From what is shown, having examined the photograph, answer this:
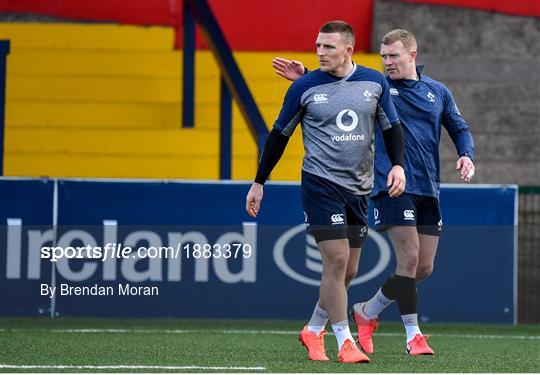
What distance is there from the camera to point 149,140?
48.3ft

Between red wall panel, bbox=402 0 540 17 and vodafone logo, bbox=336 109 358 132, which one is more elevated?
red wall panel, bbox=402 0 540 17

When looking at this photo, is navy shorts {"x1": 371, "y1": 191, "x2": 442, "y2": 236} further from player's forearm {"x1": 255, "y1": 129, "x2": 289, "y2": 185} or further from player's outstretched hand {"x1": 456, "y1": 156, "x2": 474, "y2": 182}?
player's forearm {"x1": 255, "y1": 129, "x2": 289, "y2": 185}

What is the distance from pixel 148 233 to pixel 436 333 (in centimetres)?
244

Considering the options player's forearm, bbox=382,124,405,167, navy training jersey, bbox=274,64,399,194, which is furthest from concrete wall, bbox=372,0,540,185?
navy training jersey, bbox=274,64,399,194

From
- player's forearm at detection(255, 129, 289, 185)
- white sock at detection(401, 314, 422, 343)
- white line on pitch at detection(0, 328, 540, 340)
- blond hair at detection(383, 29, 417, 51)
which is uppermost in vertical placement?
blond hair at detection(383, 29, 417, 51)

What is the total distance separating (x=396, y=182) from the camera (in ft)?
24.0

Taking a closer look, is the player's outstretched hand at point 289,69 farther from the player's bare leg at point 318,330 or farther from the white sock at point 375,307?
the white sock at point 375,307

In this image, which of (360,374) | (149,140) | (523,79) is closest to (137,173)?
(149,140)

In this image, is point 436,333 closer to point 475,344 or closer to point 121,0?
point 475,344

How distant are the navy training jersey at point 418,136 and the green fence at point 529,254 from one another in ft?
12.8

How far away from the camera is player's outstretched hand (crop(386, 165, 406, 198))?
727cm

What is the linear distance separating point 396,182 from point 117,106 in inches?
327

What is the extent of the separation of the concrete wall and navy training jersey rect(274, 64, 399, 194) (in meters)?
8.00

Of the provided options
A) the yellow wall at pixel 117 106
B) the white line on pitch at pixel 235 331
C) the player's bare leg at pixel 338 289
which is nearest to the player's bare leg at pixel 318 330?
the player's bare leg at pixel 338 289
